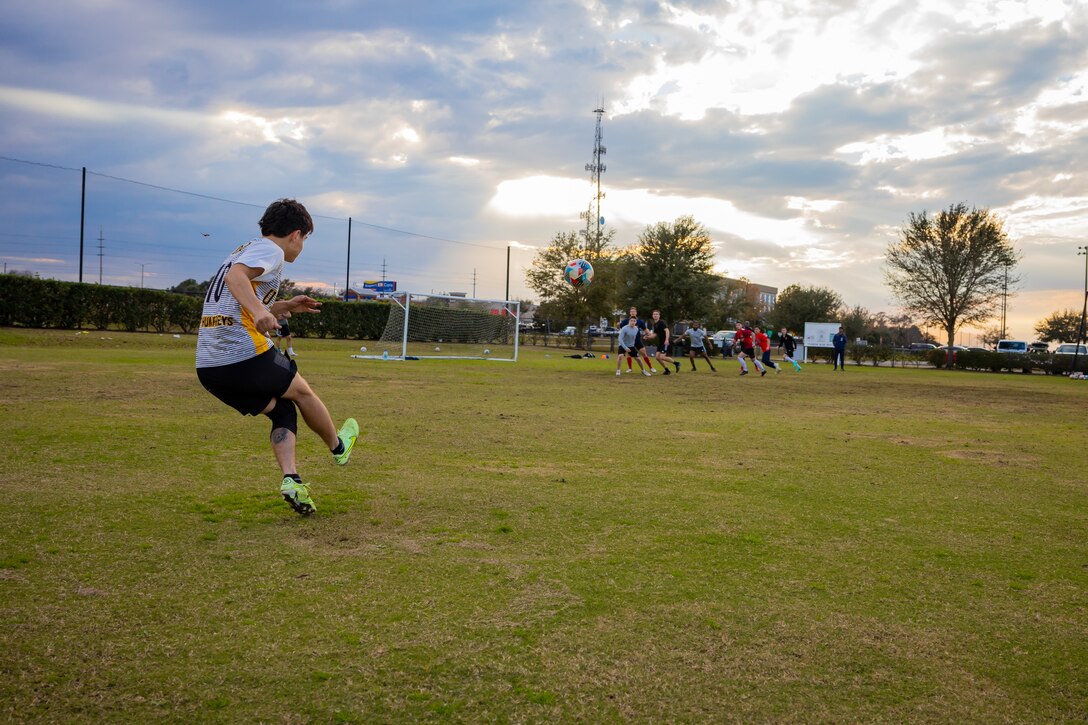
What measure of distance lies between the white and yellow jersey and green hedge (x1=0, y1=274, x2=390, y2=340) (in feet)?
102

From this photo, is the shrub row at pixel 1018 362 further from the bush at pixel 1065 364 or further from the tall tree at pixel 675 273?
the tall tree at pixel 675 273

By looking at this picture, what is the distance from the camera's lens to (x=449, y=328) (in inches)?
1487

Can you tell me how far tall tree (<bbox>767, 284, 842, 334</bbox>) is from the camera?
90.6 m

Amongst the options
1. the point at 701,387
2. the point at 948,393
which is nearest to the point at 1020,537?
the point at 701,387

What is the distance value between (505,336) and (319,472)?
39.3 metres

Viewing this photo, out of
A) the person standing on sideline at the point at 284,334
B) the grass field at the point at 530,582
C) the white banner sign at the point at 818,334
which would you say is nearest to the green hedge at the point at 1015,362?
the white banner sign at the point at 818,334

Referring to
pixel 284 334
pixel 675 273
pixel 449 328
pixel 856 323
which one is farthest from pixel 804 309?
pixel 284 334

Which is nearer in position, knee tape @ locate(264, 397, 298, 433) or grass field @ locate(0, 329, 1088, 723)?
grass field @ locate(0, 329, 1088, 723)

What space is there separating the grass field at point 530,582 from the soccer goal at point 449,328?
23.2 meters

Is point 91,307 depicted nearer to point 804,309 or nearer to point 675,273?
point 675,273

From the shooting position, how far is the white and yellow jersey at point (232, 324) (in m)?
4.82

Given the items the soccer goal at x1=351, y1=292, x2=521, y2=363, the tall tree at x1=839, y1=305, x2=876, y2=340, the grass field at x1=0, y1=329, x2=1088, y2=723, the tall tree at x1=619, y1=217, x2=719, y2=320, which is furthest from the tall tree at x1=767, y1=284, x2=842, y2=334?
the grass field at x1=0, y1=329, x2=1088, y2=723

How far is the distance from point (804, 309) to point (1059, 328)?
33.1m

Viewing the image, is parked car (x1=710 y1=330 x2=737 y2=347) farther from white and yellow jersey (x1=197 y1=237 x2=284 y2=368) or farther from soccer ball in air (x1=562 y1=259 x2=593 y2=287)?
white and yellow jersey (x1=197 y1=237 x2=284 y2=368)
